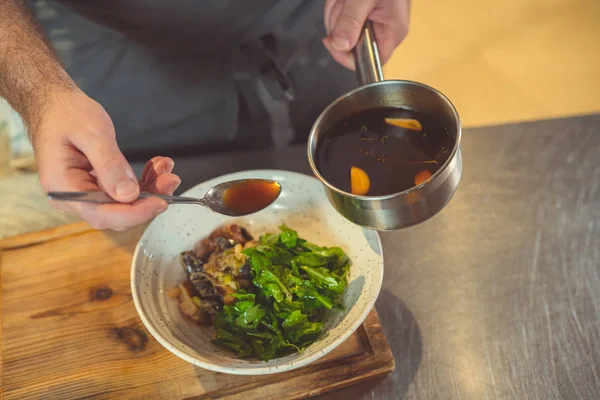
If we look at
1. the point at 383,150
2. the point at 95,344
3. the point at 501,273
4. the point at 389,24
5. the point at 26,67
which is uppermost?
the point at 26,67

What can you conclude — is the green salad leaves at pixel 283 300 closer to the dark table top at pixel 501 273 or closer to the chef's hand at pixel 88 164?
the dark table top at pixel 501 273

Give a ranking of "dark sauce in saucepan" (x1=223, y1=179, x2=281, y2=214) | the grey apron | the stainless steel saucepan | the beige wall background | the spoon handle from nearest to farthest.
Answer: the spoon handle
the stainless steel saucepan
"dark sauce in saucepan" (x1=223, y1=179, x2=281, y2=214)
the grey apron
the beige wall background

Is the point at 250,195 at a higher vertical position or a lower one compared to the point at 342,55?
lower

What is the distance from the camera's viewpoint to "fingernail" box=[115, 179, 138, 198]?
987 mm

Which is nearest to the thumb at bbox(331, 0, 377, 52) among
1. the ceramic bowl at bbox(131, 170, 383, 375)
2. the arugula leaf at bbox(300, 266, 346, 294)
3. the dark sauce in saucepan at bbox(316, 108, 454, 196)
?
the dark sauce in saucepan at bbox(316, 108, 454, 196)

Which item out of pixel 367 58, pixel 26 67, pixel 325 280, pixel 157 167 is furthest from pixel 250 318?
pixel 26 67

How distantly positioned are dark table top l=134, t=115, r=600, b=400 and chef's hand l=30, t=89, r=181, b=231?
61cm

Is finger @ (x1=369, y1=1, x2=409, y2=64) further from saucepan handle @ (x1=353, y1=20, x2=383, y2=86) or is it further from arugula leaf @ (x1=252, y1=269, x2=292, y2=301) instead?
arugula leaf @ (x1=252, y1=269, x2=292, y2=301)

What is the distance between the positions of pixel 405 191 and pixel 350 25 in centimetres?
53

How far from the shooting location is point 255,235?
1510 millimetres

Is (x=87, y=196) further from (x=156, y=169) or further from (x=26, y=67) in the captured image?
(x=26, y=67)

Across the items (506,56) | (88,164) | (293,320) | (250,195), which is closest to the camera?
(88,164)

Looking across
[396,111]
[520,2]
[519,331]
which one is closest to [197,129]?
[396,111]

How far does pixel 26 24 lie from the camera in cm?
141
